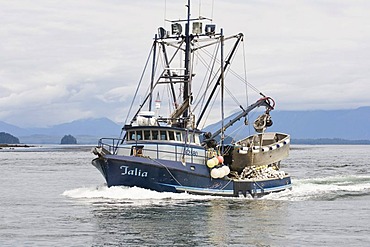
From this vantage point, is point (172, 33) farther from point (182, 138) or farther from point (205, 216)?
point (205, 216)

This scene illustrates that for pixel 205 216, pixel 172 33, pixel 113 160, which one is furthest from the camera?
pixel 172 33

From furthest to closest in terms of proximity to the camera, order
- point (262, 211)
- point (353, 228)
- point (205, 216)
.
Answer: point (262, 211), point (205, 216), point (353, 228)

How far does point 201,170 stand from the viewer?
3969 cm

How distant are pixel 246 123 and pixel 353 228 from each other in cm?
1606

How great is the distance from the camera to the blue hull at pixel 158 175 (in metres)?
38.2

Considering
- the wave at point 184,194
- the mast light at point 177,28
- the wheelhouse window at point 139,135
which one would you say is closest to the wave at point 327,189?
the wave at point 184,194

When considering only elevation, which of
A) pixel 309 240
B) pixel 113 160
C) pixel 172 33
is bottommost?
pixel 309 240

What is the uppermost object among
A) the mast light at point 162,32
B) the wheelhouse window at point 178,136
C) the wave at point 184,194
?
the mast light at point 162,32

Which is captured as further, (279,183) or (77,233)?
(279,183)

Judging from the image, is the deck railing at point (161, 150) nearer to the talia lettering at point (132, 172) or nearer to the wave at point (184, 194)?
the talia lettering at point (132, 172)

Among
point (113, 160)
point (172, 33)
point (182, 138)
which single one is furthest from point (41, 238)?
point (172, 33)

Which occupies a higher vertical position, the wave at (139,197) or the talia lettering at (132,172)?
the talia lettering at (132,172)

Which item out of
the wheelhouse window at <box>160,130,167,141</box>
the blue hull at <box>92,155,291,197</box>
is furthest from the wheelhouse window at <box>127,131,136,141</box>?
the blue hull at <box>92,155,291,197</box>

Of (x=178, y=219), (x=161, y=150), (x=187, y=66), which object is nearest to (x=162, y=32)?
(x=187, y=66)
